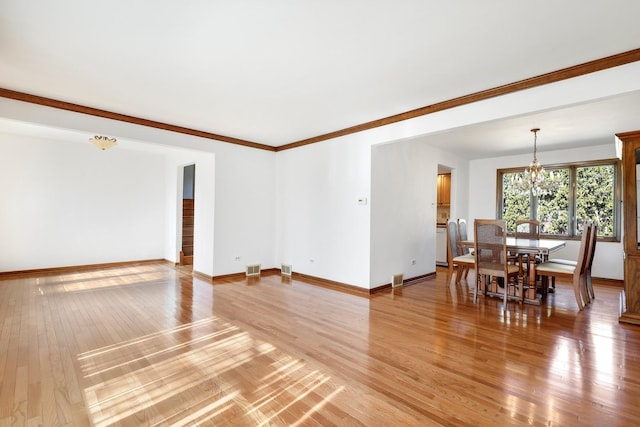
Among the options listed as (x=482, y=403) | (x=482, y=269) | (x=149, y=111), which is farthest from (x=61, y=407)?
(x=482, y=269)

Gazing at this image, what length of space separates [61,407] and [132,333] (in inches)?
47.0

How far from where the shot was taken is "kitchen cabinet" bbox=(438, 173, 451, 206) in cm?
726

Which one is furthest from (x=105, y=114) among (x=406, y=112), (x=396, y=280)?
(x=396, y=280)

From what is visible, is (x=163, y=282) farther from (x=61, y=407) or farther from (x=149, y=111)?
(x=61, y=407)

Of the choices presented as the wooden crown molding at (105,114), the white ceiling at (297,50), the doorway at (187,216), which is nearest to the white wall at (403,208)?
the white ceiling at (297,50)

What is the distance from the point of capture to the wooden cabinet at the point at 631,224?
3.38 meters

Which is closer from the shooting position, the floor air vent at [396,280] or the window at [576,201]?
the floor air vent at [396,280]

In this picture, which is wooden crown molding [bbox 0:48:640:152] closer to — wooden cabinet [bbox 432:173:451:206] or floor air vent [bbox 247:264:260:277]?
floor air vent [bbox 247:264:260:277]

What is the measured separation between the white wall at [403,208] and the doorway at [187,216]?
4369mm

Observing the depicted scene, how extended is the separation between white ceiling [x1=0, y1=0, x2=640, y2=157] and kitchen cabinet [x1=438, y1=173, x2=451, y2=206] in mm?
3232

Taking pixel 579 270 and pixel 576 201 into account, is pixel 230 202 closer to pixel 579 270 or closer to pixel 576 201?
pixel 579 270

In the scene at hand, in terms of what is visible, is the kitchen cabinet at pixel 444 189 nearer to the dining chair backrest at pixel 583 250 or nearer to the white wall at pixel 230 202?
the dining chair backrest at pixel 583 250

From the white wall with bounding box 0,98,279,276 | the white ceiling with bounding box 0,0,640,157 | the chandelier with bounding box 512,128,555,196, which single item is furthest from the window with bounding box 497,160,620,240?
the white wall with bounding box 0,98,279,276

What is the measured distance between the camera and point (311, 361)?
2.46 metres
